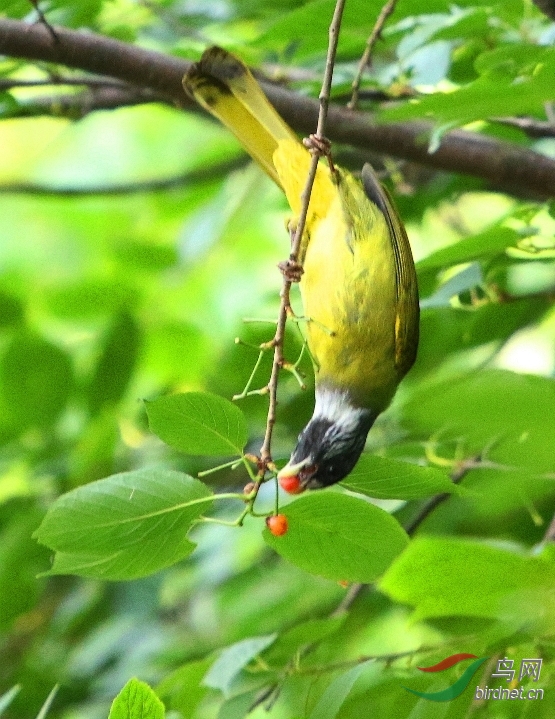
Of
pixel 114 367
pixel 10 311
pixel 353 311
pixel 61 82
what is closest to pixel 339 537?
pixel 353 311

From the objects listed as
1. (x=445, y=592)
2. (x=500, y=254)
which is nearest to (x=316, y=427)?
(x=500, y=254)

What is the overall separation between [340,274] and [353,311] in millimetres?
145

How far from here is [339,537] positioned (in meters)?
1.79

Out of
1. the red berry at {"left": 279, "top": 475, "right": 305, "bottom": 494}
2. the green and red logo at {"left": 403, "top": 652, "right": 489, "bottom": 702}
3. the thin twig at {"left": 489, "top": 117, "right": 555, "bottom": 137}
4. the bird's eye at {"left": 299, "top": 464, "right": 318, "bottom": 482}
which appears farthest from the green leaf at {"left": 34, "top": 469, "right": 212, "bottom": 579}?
the thin twig at {"left": 489, "top": 117, "right": 555, "bottom": 137}

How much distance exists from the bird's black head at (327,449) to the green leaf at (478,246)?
691 millimetres

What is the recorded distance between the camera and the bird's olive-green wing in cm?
331

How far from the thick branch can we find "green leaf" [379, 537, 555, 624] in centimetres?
196

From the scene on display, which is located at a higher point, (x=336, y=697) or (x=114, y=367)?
(x=114, y=367)

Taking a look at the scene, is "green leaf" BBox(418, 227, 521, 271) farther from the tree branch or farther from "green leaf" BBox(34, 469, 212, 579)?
"green leaf" BBox(34, 469, 212, 579)

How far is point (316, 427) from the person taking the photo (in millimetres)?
3139

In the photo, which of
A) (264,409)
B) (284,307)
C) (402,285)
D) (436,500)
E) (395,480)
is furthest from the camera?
(264,409)

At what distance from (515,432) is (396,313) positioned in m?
2.52

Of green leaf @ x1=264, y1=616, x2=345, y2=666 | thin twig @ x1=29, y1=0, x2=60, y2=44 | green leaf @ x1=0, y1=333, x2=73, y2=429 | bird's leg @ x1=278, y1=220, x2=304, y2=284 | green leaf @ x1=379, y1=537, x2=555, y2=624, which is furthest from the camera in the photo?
green leaf @ x1=0, y1=333, x2=73, y2=429

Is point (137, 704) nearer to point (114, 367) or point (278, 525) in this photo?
point (278, 525)
